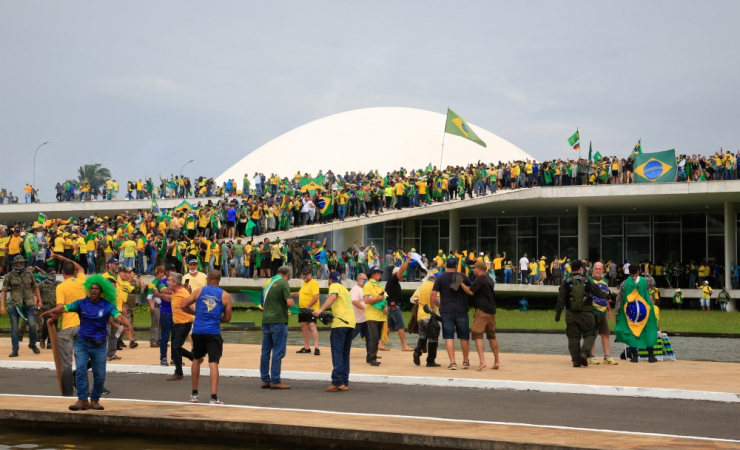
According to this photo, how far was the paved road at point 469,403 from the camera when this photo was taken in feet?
29.2

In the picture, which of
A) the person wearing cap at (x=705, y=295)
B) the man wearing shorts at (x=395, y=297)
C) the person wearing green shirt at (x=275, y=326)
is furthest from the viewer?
the person wearing cap at (x=705, y=295)

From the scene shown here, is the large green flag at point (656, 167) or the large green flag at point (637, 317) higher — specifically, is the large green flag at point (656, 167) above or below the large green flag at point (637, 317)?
above

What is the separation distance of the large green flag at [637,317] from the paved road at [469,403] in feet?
11.3

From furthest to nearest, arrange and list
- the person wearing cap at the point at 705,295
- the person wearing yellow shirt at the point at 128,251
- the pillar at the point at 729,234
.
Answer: the pillar at the point at 729,234, the person wearing cap at the point at 705,295, the person wearing yellow shirt at the point at 128,251

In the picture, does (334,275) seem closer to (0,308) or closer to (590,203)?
Result: (0,308)

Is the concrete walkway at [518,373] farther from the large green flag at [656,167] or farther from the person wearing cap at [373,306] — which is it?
the large green flag at [656,167]

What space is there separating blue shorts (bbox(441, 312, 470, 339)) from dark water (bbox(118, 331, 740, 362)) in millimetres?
3948

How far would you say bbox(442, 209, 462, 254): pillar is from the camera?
145 ft

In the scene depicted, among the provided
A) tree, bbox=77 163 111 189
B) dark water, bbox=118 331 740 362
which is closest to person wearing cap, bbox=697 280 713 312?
dark water, bbox=118 331 740 362

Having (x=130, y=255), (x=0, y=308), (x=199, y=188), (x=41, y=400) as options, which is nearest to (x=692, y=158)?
(x=130, y=255)

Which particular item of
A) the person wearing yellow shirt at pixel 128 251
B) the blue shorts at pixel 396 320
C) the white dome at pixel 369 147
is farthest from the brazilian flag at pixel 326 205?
the white dome at pixel 369 147

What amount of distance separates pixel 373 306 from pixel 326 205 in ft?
67.1

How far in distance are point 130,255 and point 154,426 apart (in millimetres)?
20572

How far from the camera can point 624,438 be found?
7.74 metres
